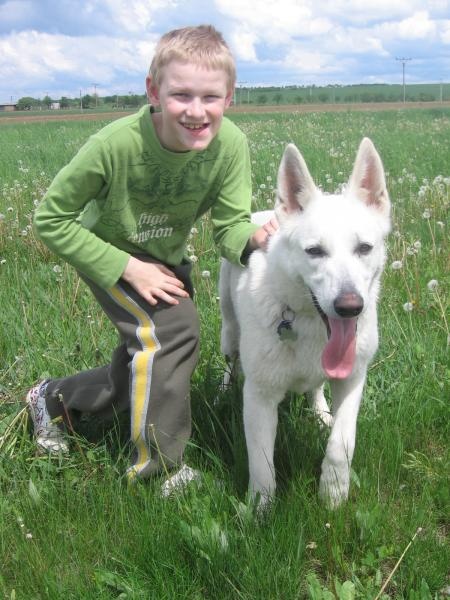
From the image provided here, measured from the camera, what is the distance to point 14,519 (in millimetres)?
2795

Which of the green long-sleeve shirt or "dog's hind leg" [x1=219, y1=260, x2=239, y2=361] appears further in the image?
"dog's hind leg" [x1=219, y1=260, x2=239, y2=361]

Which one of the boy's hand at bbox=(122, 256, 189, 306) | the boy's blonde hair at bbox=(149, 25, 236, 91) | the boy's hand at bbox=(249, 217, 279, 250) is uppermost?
the boy's blonde hair at bbox=(149, 25, 236, 91)

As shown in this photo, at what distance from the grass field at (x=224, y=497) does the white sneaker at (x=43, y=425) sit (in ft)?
0.27

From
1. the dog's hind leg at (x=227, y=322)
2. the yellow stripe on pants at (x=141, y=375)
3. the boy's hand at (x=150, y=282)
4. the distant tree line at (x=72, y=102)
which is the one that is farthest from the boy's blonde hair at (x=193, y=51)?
the distant tree line at (x=72, y=102)

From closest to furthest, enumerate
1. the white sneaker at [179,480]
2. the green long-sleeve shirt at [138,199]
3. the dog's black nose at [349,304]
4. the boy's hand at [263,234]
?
the dog's black nose at [349,304] < the white sneaker at [179,480] < the green long-sleeve shirt at [138,199] < the boy's hand at [263,234]

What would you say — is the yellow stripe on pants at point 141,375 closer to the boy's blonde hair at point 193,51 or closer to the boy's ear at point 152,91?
the boy's ear at point 152,91

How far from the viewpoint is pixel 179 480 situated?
2.97 m

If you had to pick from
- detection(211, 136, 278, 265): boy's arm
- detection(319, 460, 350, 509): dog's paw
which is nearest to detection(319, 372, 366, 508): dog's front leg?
detection(319, 460, 350, 509): dog's paw

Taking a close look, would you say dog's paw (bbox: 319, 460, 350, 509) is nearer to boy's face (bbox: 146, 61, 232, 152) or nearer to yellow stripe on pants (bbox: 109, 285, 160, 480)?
yellow stripe on pants (bbox: 109, 285, 160, 480)

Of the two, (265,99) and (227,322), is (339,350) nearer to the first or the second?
(227,322)

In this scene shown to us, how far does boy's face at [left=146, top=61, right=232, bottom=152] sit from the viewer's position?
9.47 feet

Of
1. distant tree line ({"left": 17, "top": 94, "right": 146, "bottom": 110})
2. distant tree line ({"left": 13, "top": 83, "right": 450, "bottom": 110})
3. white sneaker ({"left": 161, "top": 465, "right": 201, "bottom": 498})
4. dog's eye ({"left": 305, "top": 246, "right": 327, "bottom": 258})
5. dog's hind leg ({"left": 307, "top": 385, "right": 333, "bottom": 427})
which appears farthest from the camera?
distant tree line ({"left": 17, "top": 94, "right": 146, "bottom": 110})

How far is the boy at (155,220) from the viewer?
117 inches

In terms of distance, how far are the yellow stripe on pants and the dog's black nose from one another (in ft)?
3.49
